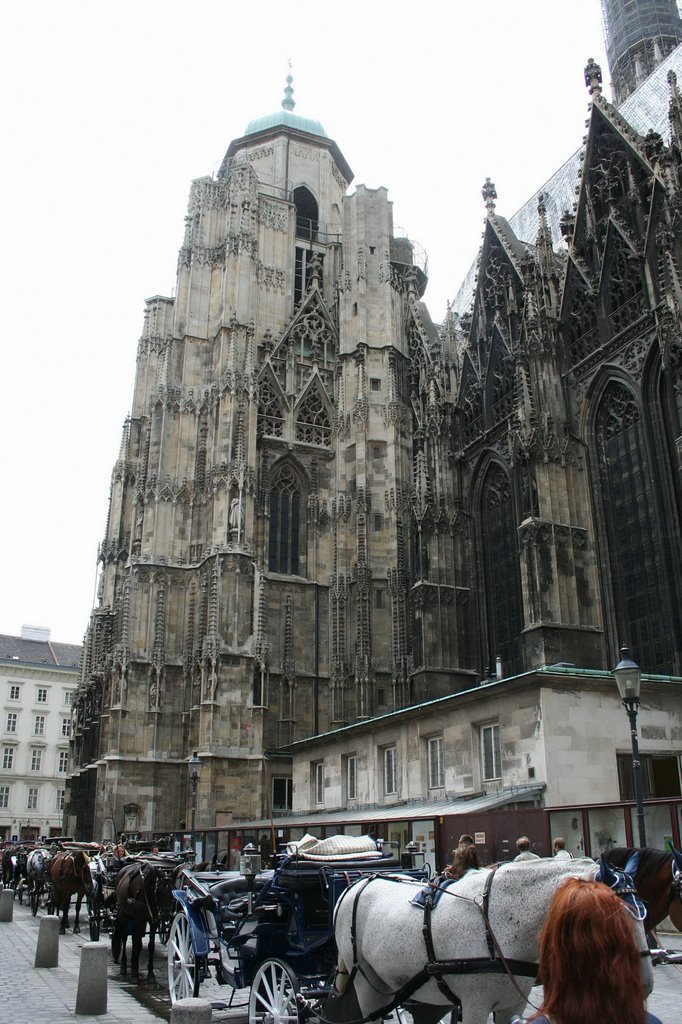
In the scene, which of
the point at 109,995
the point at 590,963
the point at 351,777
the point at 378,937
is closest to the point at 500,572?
the point at 351,777

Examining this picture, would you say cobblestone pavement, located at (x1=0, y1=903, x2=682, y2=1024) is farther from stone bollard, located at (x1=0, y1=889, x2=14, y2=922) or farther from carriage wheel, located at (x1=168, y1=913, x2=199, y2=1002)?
stone bollard, located at (x1=0, y1=889, x2=14, y2=922)

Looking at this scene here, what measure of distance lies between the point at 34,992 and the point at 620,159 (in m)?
28.0

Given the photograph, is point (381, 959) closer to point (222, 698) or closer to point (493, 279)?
point (222, 698)

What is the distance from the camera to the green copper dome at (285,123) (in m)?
50.7

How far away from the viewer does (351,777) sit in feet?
85.0

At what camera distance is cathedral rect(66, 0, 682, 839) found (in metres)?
25.8

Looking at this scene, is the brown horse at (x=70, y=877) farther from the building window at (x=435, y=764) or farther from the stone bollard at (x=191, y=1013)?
the stone bollard at (x=191, y=1013)

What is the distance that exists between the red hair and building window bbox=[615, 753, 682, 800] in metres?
17.1

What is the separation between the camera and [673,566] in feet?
78.6

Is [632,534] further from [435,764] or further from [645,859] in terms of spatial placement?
[645,859]

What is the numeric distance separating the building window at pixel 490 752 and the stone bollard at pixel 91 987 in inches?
469

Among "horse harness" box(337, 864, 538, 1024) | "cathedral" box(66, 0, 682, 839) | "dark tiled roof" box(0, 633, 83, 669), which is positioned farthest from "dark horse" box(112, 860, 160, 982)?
"dark tiled roof" box(0, 633, 83, 669)

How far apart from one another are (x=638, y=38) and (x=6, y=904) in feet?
198

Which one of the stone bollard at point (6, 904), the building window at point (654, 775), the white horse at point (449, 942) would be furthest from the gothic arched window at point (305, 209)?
the white horse at point (449, 942)
